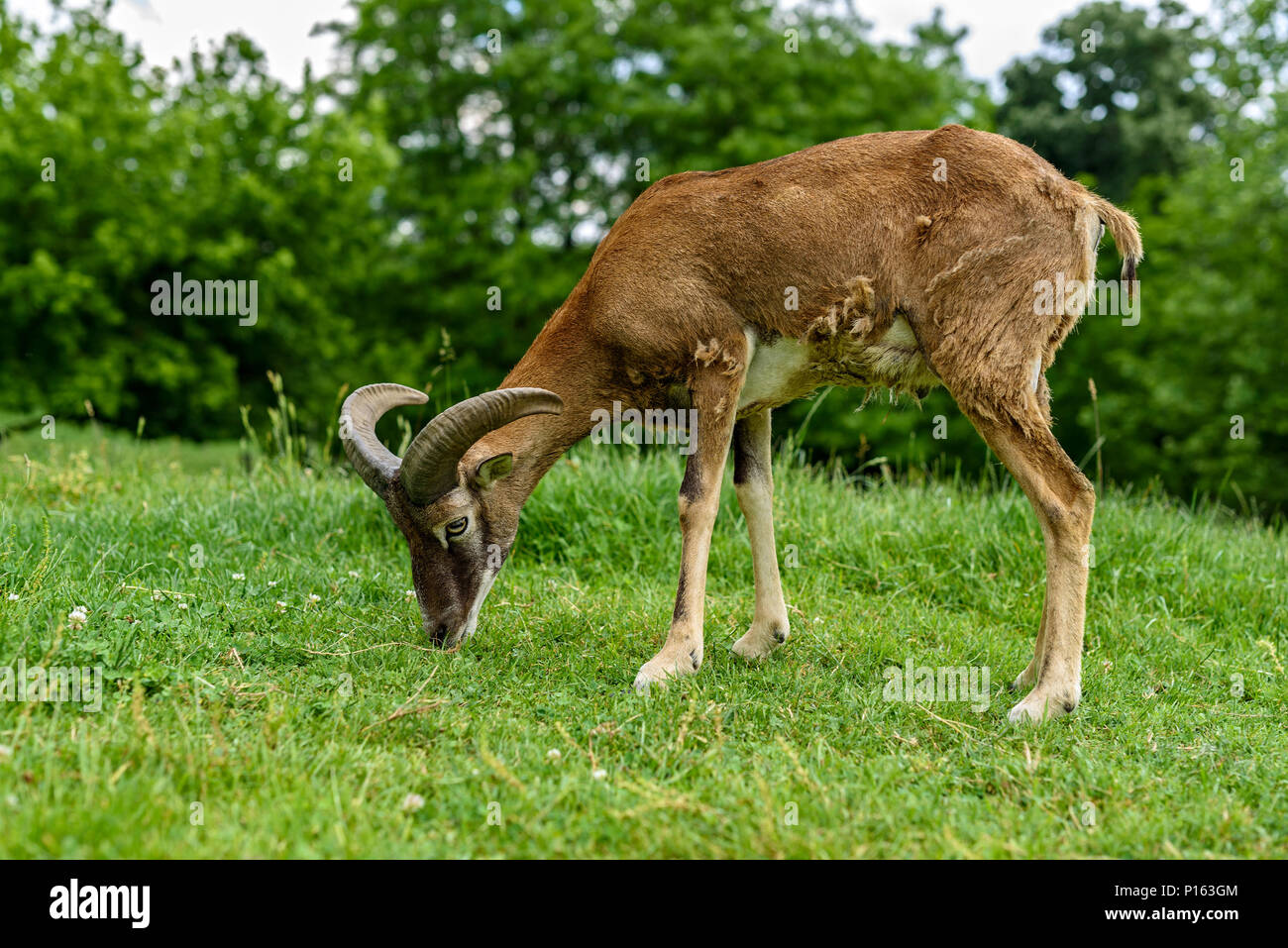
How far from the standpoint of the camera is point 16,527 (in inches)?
223

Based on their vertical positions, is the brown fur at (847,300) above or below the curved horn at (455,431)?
above

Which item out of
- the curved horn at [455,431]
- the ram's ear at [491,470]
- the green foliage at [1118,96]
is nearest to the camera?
the curved horn at [455,431]

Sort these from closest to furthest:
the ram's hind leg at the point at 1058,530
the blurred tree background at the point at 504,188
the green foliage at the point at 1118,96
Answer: the ram's hind leg at the point at 1058,530
the blurred tree background at the point at 504,188
the green foliage at the point at 1118,96

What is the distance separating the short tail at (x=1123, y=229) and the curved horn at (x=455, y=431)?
2.62 m

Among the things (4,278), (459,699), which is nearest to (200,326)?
(4,278)

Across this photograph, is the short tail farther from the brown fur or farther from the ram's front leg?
the ram's front leg

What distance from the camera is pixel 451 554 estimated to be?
198 inches

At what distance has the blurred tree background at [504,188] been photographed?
19609mm

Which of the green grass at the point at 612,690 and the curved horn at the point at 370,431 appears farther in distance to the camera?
the curved horn at the point at 370,431

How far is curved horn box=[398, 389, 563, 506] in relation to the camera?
184 inches

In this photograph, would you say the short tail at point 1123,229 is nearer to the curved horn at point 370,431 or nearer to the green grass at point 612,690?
the green grass at point 612,690

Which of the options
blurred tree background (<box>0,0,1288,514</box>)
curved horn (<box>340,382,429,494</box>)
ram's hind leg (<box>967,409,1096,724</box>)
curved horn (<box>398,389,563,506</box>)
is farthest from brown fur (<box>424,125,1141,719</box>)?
blurred tree background (<box>0,0,1288,514</box>)

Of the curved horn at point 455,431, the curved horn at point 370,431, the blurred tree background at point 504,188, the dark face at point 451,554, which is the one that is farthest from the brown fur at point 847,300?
the blurred tree background at point 504,188

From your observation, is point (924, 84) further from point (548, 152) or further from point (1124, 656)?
point (1124, 656)
